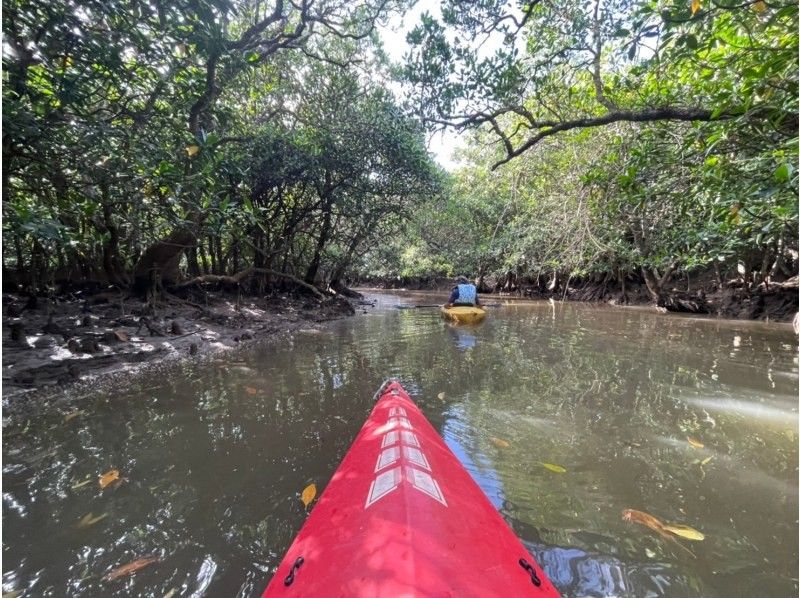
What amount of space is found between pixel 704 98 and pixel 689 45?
2437mm

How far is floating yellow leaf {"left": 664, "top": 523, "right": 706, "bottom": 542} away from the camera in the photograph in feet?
7.51

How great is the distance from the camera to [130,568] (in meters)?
2.01

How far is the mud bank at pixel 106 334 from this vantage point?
4895mm

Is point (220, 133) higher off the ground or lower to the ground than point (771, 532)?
higher

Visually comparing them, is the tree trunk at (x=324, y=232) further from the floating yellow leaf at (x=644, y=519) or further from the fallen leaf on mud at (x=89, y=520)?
the floating yellow leaf at (x=644, y=519)

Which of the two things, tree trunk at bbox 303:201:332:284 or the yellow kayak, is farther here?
tree trunk at bbox 303:201:332:284

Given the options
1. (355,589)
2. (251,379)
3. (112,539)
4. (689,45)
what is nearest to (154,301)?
(251,379)

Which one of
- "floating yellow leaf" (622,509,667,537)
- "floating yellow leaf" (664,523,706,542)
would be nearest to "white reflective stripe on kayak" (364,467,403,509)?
"floating yellow leaf" (622,509,667,537)

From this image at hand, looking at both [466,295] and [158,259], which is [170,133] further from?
[466,295]

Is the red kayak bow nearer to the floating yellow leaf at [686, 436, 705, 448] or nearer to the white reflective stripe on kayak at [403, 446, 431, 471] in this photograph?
the white reflective stripe on kayak at [403, 446, 431, 471]

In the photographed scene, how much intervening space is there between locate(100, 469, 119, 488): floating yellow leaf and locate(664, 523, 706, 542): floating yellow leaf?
3.73 meters

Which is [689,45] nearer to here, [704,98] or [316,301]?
[704,98]

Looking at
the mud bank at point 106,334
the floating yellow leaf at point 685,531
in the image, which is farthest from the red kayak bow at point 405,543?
the mud bank at point 106,334

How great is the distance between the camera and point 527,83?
5.49m
